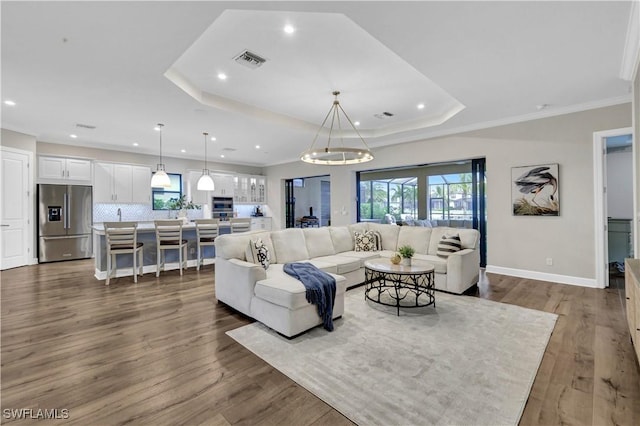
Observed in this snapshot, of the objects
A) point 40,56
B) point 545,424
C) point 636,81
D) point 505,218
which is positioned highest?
point 40,56

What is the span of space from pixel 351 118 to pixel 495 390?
15.4 ft

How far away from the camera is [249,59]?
325 cm

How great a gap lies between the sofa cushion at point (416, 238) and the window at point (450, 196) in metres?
1.82

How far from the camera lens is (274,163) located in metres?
10.0

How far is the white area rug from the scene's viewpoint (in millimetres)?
1855

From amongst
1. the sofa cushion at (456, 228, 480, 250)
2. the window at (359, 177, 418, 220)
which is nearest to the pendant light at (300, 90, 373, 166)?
the sofa cushion at (456, 228, 480, 250)

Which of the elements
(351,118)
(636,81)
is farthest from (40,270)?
(636,81)

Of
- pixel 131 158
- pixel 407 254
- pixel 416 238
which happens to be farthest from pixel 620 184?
pixel 131 158

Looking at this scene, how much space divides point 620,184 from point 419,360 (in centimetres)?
675

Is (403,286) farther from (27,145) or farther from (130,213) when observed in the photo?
(27,145)

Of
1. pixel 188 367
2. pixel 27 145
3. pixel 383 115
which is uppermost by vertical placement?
pixel 383 115

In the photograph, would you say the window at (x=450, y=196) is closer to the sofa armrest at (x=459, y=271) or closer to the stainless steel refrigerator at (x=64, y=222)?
the sofa armrest at (x=459, y=271)

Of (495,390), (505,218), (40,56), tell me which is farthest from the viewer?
(505,218)

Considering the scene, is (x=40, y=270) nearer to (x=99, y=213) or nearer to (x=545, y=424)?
(x=99, y=213)
